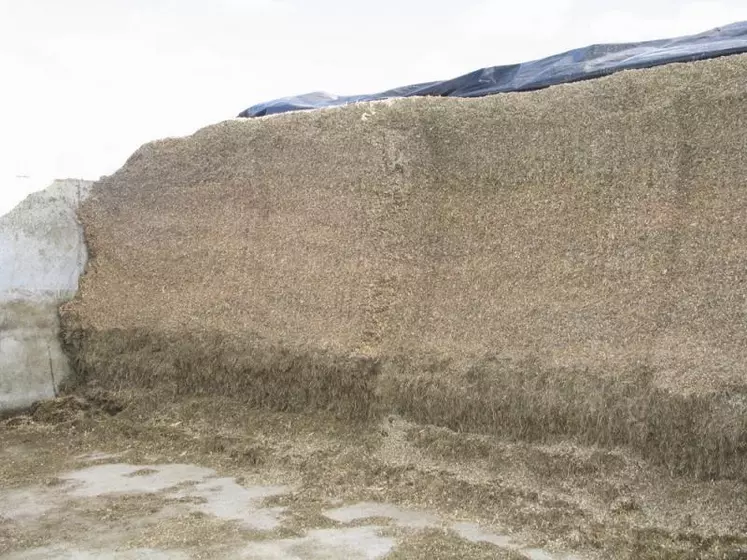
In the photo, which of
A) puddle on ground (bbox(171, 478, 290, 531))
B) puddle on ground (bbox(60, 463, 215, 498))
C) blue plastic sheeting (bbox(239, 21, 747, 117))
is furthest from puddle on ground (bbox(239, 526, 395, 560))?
blue plastic sheeting (bbox(239, 21, 747, 117))

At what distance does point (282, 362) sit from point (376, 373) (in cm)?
105

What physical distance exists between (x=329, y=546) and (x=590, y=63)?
4861 millimetres

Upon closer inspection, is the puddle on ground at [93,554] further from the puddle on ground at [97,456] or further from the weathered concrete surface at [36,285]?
the weathered concrete surface at [36,285]

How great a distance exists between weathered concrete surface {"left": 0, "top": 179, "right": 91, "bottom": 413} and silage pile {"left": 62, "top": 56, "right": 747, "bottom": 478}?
0.27 meters

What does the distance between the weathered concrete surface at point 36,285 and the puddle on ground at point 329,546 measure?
16.9 ft

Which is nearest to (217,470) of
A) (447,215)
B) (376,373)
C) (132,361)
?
(376,373)

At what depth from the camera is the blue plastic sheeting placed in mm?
6738

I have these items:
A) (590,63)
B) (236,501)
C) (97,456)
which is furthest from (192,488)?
(590,63)

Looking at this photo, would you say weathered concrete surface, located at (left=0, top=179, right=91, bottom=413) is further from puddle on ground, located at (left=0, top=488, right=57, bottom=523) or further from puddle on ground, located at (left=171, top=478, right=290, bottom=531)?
puddle on ground, located at (left=171, top=478, right=290, bottom=531)

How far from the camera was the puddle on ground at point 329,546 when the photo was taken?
4984 millimetres

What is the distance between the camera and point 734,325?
207 inches

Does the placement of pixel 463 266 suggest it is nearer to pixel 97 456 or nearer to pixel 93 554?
pixel 93 554

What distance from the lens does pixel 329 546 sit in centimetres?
513

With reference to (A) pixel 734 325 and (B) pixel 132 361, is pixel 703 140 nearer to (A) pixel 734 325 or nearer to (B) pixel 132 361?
(A) pixel 734 325
